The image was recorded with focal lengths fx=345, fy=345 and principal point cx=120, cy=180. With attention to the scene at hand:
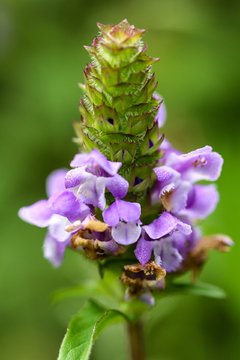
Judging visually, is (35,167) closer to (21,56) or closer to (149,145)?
(21,56)

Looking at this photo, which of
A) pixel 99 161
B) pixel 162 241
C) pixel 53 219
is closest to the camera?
pixel 99 161

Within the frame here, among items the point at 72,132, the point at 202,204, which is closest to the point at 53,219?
the point at 202,204

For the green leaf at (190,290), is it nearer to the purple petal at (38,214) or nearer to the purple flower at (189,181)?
the purple flower at (189,181)

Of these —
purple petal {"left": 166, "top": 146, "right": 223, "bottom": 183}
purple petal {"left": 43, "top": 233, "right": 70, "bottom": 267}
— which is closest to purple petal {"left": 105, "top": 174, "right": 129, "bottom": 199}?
purple petal {"left": 166, "top": 146, "right": 223, "bottom": 183}

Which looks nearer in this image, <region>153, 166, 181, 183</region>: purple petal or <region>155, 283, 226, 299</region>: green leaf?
<region>153, 166, 181, 183</region>: purple petal

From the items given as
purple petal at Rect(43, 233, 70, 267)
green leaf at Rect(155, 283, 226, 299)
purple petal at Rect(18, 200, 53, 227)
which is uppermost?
purple petal at Rect(18, 200, 53, 227)

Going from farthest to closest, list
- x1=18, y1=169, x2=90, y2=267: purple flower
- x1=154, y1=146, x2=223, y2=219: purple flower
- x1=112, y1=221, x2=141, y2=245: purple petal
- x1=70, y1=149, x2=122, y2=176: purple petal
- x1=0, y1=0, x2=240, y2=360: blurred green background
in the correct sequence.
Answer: x1=0, y1=0, x2=240, y2=360: blurred green background
x1=154, y1=146, x2=223, y2=219: purple flower
x1=18, y1=169, x2=90, y2=267: purple flower
x1=112, y1=221, x2=141, y2=245: purple petal
x1=70, y1=149, x2=122, y2=176: purple petal

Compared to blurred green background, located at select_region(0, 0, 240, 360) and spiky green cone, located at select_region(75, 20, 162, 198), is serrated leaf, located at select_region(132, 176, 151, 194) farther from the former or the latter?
blurred green background, located at select_region(0, 0, 240, 360)

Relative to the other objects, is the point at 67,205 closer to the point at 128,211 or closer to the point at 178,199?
the point at 128,211
